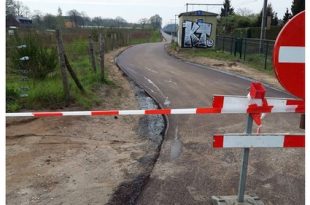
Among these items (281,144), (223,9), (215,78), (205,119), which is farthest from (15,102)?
(223,9)

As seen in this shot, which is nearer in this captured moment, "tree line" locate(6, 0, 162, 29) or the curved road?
the curved road

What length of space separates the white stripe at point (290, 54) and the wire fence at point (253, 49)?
15814mm

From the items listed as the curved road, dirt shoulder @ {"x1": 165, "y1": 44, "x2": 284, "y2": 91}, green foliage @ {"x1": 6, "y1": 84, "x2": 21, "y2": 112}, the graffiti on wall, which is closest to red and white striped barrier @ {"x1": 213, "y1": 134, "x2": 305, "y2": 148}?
the curved road

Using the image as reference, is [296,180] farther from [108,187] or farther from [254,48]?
[254,48]

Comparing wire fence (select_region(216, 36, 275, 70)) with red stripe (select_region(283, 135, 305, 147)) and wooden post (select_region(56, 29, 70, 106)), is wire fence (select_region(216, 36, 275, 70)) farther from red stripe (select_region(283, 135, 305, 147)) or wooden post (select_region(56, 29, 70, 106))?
red stripe (select_region(283, 135, 305, 147))

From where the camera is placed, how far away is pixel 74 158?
5.58 meters

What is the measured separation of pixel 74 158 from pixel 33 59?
Result: 17.7ft

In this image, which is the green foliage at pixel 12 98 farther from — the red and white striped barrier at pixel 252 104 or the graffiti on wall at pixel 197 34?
the graffiti on wall at pixel 197 34

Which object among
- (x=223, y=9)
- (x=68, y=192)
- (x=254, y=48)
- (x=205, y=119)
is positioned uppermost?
(x=223, y=9)

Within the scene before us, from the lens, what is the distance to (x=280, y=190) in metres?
4.45

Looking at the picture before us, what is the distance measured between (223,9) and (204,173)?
209ft

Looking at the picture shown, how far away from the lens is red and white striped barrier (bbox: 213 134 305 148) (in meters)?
3.49

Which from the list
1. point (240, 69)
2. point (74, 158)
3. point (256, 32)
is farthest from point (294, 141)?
point (256, 32)

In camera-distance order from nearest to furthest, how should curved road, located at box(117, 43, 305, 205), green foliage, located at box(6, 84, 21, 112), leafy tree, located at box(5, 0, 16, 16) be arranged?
curved road, located at box(117, 43, 305, 205)
green foliage, located at box(6, 84, 21, 112)
leafy tree, located at box(5, 0, 16, 16)
